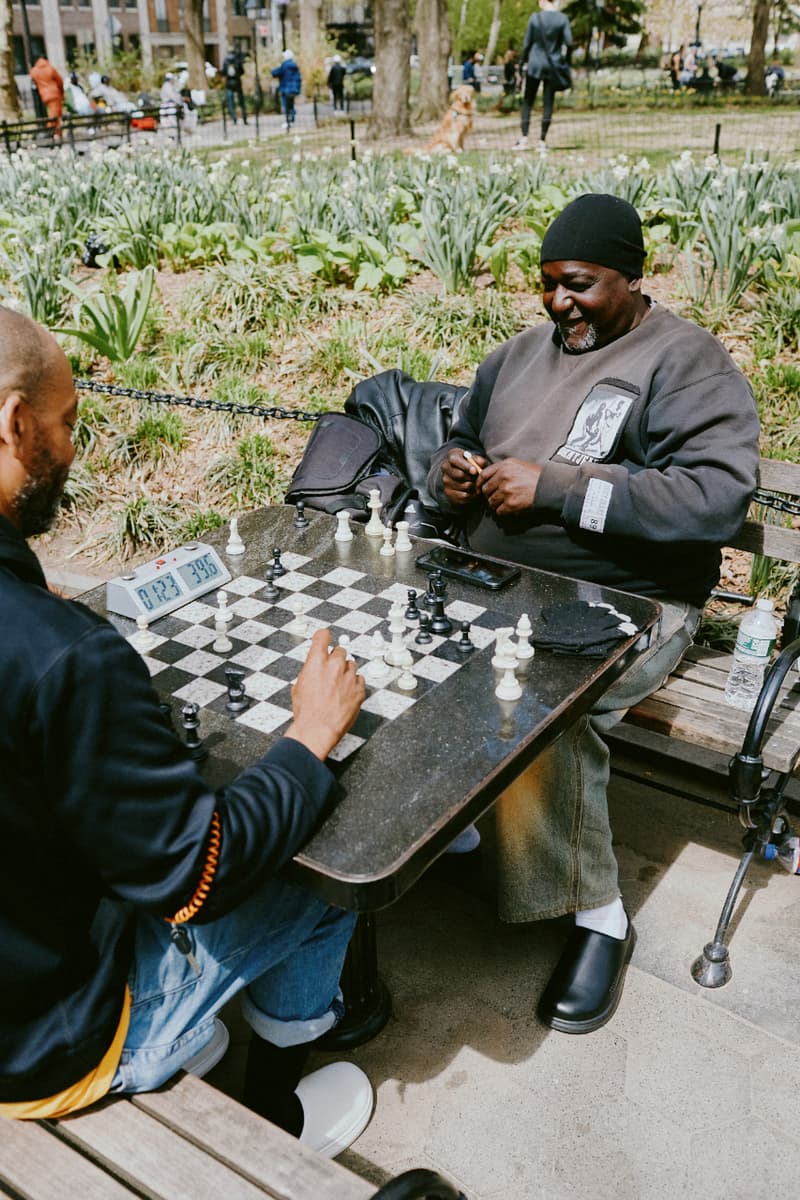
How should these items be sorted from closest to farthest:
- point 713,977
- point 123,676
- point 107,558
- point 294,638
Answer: point 123,676 → point 294,638 → point 713,977 → point 107,558

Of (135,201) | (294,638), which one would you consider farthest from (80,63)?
(294,638)

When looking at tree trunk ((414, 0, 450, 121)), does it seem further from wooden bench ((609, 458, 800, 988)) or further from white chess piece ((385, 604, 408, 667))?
white chess piece ((385, 604, 408, 667))

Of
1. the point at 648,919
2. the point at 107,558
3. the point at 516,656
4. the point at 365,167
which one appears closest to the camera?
the point at 516,656

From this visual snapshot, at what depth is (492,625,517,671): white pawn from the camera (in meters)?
2.16

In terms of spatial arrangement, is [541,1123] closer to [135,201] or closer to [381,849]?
[381,849]

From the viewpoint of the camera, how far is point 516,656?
2.21 m

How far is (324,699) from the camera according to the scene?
1.93 m

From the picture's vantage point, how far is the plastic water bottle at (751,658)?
297 centimetres

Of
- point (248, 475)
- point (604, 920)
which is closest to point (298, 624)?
point (604, 920)

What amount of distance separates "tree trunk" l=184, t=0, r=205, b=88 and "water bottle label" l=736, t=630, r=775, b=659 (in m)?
32.4

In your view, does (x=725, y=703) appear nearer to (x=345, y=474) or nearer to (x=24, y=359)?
(x=345, y=474)

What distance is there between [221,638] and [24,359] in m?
0.85

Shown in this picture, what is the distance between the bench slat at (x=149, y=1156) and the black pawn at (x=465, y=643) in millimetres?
1079

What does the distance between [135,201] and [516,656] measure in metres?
6.80
